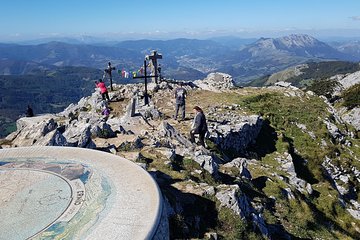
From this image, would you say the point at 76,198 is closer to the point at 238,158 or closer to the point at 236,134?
the point at 238,158

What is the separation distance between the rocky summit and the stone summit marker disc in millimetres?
1477

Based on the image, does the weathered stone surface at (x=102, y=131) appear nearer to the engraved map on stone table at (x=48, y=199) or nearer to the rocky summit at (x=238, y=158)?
the rocky summit at (x=238, y=158)

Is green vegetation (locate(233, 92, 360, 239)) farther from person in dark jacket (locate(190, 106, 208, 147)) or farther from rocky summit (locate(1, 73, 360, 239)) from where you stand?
person in dark jacket (locate(190, 106, 208, 147))

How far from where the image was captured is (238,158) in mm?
18094

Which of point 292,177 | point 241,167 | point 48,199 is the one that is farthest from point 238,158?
point 48,199

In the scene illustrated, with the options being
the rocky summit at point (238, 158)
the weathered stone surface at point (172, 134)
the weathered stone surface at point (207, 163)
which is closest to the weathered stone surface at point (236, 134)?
the rocky summit at point (238, 158)

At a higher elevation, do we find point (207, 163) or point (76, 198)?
point (76, 198)

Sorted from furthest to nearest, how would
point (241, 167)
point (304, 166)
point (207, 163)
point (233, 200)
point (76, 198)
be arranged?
point (304, 166) < point (241, 167) < point (207, 163) < point (233, 200) < point (76, 198)

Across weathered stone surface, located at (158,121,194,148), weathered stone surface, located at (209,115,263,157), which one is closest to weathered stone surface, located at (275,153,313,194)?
weathered stone surface, located at (209,115,263,157)

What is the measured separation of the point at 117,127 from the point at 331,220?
11.7 m

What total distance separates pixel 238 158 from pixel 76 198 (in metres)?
10.9

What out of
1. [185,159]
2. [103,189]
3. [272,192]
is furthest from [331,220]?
[103,189]

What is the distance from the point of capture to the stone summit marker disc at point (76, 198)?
7488 millimetres

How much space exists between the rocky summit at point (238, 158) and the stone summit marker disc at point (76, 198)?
148cm
